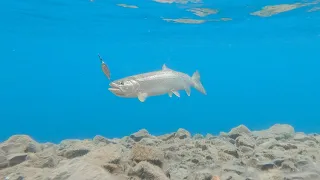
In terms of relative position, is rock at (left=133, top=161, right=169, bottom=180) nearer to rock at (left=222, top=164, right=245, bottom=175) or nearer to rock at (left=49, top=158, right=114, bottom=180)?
rock at (left=49, top=158, right=114, bottom=180)

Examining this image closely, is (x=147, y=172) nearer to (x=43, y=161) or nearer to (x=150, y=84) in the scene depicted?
(x=43, y=161)

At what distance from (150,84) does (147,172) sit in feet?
8.90

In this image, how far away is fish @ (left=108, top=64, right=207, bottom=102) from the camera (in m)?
5.94

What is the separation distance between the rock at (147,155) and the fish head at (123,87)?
5.54ft

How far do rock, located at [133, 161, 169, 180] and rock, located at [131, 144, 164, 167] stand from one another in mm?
197

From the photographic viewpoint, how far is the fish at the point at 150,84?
594 cm

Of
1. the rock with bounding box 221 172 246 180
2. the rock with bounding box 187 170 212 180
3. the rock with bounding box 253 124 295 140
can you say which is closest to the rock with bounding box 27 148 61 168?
the rock with bounding box 187 170 212 180

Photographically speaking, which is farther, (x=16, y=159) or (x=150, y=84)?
(x=150, y=84)

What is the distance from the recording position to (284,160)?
4.54 meters

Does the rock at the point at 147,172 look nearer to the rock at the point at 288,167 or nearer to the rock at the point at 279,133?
the rock at the point at 288,167

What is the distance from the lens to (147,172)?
3.94 meters

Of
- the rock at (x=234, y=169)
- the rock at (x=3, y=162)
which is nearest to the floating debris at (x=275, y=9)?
the rock at (x=234, y=169)

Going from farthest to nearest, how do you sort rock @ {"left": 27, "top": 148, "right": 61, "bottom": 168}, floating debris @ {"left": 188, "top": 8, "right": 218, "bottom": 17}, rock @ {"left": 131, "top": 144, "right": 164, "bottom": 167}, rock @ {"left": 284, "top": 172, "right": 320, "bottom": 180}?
1. floating debris @ {"left": 188, "top": 8, "right": 218, "bottom": 17}
2. rock @ {"left": 27, "top": 148, "right": 61, "bottom": 168}
3. rock @ {"left": 131, "top": 144, "right": 164, "bottom": 167}
4. rock @ {"left": 284, "top": 172, "right": 320, "bottom": 180}

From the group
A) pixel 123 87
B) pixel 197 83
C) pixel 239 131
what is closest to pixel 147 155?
pixel 123 87
